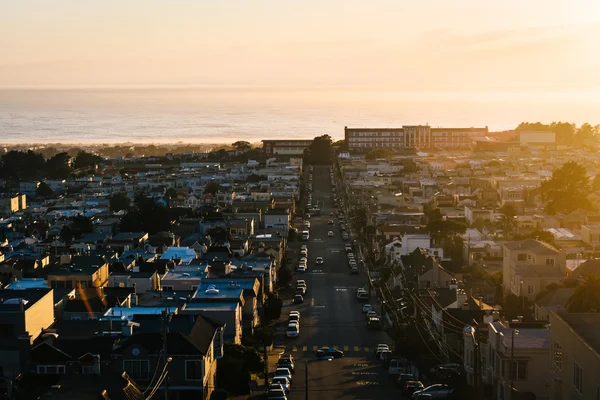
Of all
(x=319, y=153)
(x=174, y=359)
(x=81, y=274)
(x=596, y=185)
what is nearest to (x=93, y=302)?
(x=81, y=274)

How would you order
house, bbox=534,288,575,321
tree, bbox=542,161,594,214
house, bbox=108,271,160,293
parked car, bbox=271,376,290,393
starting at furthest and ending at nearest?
tree, bbox=542,161,594,214 < house, bbox=108,271,160,293 < house, bbox=534,288,575,321 < parked car, bbox=271,376,290,393

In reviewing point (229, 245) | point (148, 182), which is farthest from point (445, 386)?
point (148, 182)

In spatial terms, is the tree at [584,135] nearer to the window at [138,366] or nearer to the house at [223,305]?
the house at [223,305]

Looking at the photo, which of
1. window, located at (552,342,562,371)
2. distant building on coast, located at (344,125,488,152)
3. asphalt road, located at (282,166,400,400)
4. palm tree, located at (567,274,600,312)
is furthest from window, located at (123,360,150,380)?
distant building on coast, located at (344,125,488,152)

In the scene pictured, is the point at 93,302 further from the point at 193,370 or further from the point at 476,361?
the point at 476,361

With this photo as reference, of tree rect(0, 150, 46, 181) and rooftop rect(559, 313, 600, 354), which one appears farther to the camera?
tree rect(0, 150, 46, 181)

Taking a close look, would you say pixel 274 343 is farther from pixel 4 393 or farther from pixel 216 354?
pixel 4 393

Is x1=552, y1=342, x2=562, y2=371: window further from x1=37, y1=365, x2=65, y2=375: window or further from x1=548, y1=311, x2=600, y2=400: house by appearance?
x1=37, y1=365, x2=65, y2=375: window
